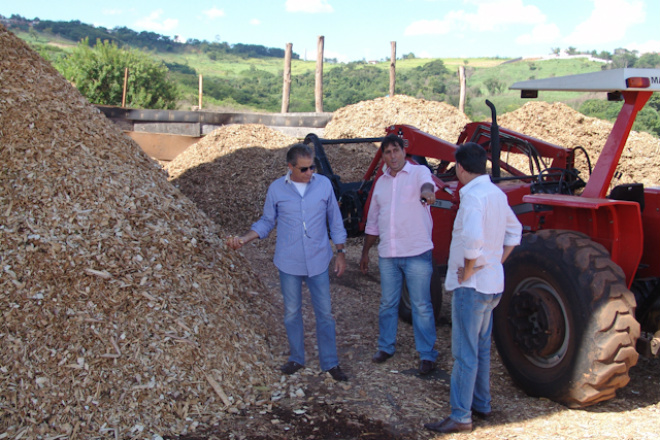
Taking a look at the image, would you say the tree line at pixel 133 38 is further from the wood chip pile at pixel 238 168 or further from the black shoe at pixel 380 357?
the black shoe at pixel 380 357

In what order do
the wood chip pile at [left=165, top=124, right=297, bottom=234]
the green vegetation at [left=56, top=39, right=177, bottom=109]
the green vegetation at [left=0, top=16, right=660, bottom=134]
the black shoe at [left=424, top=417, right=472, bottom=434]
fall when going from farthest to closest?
the green vegetation at [left=0, top=16, right=660, bottom=134] < the green vegetation at [left=56, top=39, right=177, bottom=109] < the wood chip pile at [left=165, top=124, right=297, bottom=234] < the black shoe at [left=424, top=417, right=472, bottom=434]

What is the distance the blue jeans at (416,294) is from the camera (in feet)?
12.7

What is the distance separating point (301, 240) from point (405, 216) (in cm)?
74

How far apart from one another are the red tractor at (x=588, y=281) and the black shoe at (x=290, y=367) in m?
1.35

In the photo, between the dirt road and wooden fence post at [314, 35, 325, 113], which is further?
wooden fence post at [314, 35, 325, 113]

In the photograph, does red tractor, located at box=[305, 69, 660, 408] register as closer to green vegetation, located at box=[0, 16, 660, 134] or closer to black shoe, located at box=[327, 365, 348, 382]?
black shoe, located at box=[327, 365, 348, 382]

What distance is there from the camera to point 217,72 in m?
61.7

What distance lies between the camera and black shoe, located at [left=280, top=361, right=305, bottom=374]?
3807mm

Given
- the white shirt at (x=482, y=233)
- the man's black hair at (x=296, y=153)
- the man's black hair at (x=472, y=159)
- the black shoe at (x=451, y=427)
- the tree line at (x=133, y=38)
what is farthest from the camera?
the tree line at (x=133, y=38)

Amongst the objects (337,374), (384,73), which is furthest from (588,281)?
(384,73)

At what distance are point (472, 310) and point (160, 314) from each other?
1.94m

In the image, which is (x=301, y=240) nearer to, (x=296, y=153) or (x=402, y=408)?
(x=296, y=153)

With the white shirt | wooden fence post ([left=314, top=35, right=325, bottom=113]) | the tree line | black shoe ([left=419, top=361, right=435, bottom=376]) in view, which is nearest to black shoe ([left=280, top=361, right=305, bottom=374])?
black shoe ([left=419, top=361, right=435, bottom=376])

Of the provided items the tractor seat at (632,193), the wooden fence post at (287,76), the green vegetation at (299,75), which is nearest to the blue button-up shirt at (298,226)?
the tractor seat at (632,193)
